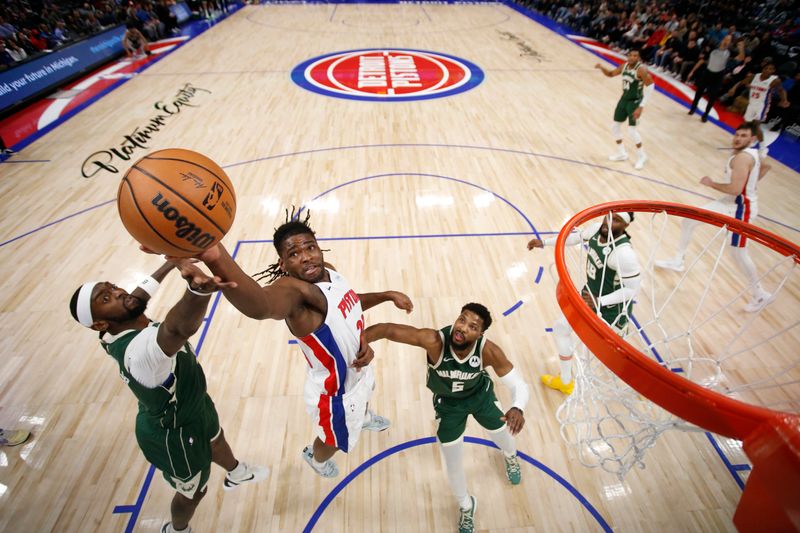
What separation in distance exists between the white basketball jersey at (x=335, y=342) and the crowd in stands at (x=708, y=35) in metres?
8.66

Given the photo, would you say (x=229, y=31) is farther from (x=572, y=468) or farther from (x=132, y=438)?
(x=572, y=468)

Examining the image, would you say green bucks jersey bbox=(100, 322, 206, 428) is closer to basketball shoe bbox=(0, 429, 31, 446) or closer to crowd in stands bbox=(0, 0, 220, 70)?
basketball shoe bbox=(0, 429, 31, 446)

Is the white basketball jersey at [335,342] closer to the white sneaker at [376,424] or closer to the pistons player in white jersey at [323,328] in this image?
the pistons player in white jersey at [323,328]

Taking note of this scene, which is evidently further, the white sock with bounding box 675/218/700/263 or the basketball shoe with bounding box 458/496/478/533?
the white sock with bounding box 675/218/700/263

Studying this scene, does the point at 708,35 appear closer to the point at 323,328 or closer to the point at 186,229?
the point at 323,328

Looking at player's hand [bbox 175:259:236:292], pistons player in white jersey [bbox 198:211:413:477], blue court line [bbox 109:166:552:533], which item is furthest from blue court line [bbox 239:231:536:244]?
player's hand [bbox 175:259:236:292]

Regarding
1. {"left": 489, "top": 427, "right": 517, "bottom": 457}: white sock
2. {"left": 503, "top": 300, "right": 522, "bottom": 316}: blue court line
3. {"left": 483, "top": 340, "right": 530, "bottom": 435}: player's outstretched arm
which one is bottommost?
{"left": 503, "top": 300, "right": 522, "bottom": 316}: blue court line

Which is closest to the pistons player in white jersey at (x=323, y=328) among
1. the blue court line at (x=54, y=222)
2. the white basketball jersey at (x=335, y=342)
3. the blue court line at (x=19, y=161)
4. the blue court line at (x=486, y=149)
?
the white basketball jersey at (x=335, y=342)

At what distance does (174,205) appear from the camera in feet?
5.13

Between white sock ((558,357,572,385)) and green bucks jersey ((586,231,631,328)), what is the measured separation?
0.48m

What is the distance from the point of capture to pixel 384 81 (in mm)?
10602

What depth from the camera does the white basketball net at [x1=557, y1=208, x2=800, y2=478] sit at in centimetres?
279

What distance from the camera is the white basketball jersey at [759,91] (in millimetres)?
6797

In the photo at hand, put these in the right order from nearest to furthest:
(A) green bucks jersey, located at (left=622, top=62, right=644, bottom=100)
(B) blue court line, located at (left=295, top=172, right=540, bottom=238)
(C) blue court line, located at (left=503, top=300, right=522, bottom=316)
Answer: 1. (C) blue court line, located at (left=503, top=300, right=522, bottom=316)
2. (B) blue court line, located at (left=295, top=172, right=540, bottom=238)
3. (A) green bucks jersey, located at (left=622, top=62, right=644, bottom=100)
